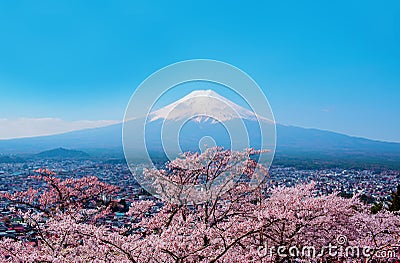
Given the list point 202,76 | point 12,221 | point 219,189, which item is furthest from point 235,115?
point 12,221

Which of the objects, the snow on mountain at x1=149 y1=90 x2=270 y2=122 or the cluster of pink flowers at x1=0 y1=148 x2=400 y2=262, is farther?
the snow on mountain at x1=149 y1=90 x2=270 y2=122

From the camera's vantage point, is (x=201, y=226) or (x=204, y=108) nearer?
(x=201, y=226)

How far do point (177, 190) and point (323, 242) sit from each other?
8.03ft

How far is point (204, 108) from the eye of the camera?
6836 millimetres

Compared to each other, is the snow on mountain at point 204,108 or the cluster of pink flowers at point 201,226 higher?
the snow on mountain at point 204,108

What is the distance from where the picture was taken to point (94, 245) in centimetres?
342

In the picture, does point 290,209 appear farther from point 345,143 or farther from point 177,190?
point 345,143

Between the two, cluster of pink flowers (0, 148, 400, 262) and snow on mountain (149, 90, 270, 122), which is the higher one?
snow on mountain (149, 90, 270, 122)

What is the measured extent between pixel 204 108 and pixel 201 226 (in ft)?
11.9

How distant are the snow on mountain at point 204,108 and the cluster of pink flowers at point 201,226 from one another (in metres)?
0.73

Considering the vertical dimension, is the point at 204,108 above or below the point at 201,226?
above

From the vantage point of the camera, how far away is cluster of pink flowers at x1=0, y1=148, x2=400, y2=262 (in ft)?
10.8

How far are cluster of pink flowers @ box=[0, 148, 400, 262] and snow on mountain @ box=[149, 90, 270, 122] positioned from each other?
734mm

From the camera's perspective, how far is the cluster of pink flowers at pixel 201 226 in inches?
130
